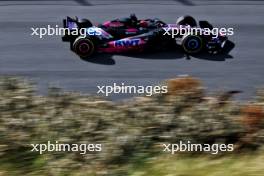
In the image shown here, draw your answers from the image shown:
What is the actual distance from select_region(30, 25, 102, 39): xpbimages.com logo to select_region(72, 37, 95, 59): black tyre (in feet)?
1.20

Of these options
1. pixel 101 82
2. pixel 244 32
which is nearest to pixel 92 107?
pixel 101 82

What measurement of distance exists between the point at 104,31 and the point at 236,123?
26.6 feet

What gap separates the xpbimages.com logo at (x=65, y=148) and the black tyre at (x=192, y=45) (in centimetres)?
775

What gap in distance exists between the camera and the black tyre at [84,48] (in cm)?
1284

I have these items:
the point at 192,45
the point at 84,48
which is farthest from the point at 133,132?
the point at 84,48

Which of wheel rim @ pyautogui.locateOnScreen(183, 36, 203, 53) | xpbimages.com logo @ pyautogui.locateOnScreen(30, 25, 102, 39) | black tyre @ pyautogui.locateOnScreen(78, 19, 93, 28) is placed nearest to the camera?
wheel rim @ pyautogui.locateOnScreen(183, 36, 203, 53)

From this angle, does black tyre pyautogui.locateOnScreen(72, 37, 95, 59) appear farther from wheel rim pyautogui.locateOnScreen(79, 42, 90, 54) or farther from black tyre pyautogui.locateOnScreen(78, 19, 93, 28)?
black tyre pyautogui.locateOnScreen(78, 19, 93, 28)

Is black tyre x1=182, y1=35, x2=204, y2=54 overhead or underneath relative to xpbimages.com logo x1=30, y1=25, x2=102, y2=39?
underneath

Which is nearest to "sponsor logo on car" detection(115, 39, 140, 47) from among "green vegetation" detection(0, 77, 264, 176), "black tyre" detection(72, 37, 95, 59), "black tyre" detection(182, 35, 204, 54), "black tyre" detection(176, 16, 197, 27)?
"black tyre" detection(72, 37, 95, 59)

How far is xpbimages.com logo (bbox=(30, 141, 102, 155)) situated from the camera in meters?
5.15

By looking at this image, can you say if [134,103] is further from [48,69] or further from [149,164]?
[48,69]

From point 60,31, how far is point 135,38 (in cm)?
194

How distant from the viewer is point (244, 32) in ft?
45.5

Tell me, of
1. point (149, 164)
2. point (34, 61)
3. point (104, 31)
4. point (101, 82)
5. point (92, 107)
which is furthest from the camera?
point (104, 31)
